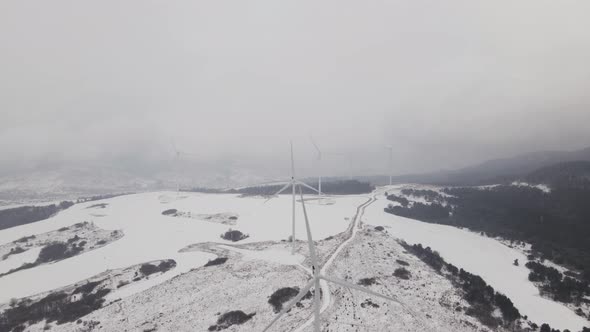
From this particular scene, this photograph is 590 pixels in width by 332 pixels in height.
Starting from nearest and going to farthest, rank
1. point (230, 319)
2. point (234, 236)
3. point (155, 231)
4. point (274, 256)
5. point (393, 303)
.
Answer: point (230, 319) < point (393, 303) < point (274, 256) < point (234, 236) < point (155, 231)

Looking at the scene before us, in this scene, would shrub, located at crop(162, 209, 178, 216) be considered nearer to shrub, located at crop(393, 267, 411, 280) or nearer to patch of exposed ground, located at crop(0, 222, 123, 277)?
patch of exposed ground, located at crop(0, 222, 123, 277)

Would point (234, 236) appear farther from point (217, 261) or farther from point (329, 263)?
point (329, 263)

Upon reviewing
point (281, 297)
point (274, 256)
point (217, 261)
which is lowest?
point (217, 261)

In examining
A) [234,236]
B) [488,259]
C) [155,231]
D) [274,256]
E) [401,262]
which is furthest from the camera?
[155,231]

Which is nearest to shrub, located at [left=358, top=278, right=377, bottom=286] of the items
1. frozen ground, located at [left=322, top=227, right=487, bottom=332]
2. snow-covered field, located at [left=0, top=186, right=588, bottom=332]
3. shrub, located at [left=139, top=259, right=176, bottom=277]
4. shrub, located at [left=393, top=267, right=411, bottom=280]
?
frozen ground, located at [left=322, top=227, right=487, bottom=332]

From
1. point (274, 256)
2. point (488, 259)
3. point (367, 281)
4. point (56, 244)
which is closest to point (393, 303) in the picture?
point (367, 281)

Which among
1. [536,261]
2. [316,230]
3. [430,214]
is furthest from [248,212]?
[536,261]

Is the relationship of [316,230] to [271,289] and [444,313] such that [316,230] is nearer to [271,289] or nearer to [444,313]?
[271,289]
